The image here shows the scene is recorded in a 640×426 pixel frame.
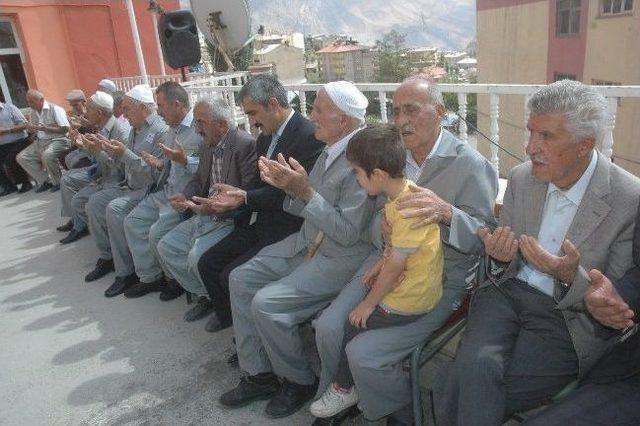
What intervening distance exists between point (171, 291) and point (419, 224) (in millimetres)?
2435

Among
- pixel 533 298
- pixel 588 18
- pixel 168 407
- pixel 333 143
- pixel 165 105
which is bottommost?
pixel 168 407

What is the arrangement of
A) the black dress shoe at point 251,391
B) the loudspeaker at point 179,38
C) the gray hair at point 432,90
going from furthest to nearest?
the loudspeaker at point 179,38, the black dress shoe at point 251,391, the gray hair at point 432,90

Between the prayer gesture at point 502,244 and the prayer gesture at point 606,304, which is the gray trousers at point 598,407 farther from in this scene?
the prayer gesture at point 502,244

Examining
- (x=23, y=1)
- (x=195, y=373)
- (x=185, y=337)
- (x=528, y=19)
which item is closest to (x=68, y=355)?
(x=185, y=337)

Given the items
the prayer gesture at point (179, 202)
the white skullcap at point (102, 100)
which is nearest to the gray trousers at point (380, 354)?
the prayer gesture at point (179, 202)

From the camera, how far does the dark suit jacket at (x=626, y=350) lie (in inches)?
59.1

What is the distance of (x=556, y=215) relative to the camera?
5.82 feet

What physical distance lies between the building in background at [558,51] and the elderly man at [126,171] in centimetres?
804

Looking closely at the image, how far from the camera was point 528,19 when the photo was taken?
16812 mm

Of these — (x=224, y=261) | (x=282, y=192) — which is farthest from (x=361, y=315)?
(x=224, y=261)

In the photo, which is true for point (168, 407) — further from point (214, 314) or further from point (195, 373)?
point (214, 314)

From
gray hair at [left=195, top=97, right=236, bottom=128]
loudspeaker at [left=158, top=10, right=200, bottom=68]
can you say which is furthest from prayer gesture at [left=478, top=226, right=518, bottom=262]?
loudspeaker at [left=158, top=10, right=200, bottom=68]

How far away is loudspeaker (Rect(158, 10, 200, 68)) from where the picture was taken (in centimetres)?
624

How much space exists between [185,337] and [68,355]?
0.76m
